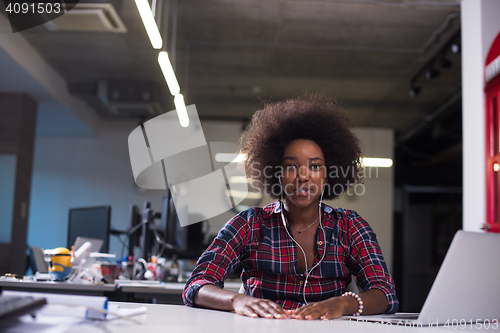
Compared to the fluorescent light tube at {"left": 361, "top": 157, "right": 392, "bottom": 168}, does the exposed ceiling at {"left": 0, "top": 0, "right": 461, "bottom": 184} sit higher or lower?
higher

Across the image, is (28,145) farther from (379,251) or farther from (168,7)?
(379,251)

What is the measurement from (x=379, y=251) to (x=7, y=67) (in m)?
4.60

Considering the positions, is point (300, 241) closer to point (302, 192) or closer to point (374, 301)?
point (302, 192)

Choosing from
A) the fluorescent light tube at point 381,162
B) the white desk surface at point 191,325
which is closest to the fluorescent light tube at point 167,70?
the white desk surface at point 191,325

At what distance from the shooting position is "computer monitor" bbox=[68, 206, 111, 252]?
128 inches

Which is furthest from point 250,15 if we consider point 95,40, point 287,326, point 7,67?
point 287,326

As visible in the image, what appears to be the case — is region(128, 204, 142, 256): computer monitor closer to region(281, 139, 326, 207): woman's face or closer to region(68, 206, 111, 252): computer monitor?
region(68, 206, 111, 252): computer monitor

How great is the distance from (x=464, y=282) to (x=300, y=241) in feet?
2.15

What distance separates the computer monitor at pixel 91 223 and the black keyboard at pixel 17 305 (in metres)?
2.41

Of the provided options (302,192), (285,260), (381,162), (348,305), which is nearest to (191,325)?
(348,305)

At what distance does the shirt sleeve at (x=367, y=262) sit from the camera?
146cm

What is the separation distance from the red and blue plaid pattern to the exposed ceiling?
2904 mm

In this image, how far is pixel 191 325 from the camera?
3.25 ft

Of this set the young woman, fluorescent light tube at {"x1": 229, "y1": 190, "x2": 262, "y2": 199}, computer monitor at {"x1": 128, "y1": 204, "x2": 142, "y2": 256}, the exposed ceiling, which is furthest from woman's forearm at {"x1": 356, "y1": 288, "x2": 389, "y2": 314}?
fluorescent light tube at {"x1": 229, "y1": 190, "x2": 262, "y2": 199}
